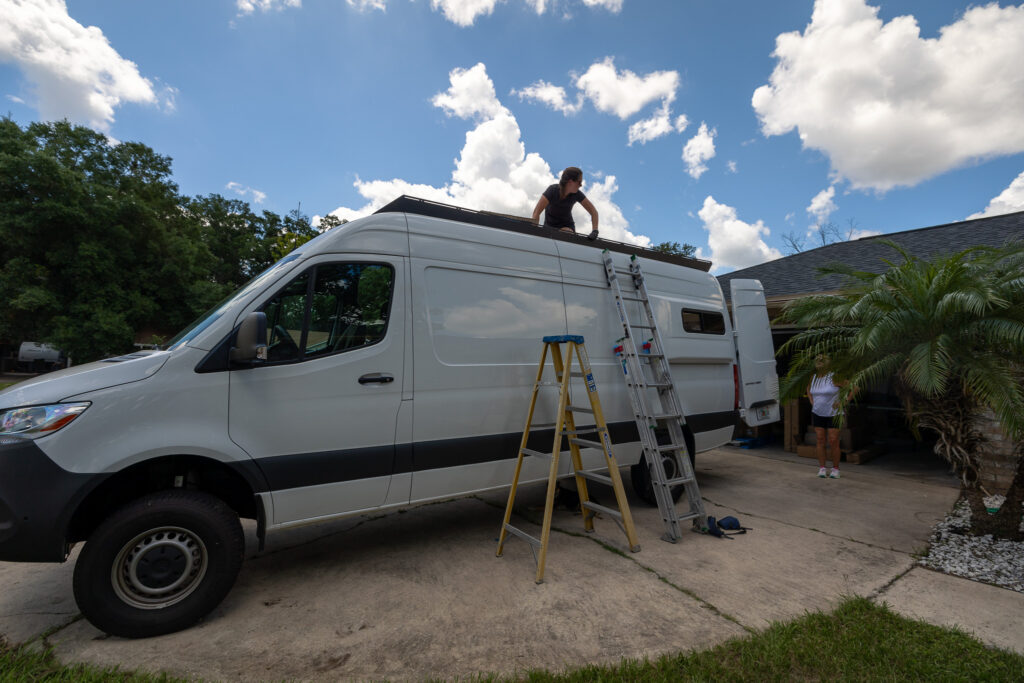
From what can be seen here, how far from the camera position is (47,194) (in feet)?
59.8

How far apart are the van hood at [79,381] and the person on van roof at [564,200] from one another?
4.16m

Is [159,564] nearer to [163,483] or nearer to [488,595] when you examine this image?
[163,483]

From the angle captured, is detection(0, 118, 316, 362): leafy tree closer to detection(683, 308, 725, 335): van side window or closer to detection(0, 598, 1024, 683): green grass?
detection(683, 308, 725, 335): van side window

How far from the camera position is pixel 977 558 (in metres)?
3.59

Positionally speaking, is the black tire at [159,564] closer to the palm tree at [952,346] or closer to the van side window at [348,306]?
the van side window at [348,306]

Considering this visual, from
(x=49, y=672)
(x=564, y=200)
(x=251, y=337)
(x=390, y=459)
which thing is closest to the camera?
(x=49, y=672)

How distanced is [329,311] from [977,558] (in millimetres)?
5311

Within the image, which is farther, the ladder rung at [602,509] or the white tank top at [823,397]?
the white tank top at [823,397]

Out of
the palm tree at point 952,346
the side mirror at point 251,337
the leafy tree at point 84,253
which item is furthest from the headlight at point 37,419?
the leafy tree at point 84,253

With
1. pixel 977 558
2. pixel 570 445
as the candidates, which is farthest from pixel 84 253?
pixel 977 558

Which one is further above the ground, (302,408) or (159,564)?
(302,408)

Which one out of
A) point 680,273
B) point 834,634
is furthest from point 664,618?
point 680,273

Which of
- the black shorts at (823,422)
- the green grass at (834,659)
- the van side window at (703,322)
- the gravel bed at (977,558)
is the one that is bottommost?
the gravel bed at (977,558)

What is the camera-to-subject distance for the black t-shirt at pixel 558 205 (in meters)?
5.70
